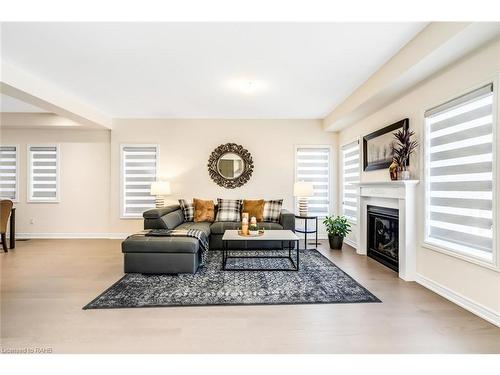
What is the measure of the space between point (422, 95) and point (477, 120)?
2.92 ft

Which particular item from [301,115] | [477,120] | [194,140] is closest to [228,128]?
[194,140]

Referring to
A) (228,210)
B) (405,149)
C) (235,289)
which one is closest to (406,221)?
(405,149)

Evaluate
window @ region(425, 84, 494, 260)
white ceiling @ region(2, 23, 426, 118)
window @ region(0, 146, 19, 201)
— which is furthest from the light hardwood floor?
window @ region(0, 146, 19, 201)

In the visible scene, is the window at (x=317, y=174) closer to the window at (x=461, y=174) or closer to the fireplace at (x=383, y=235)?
the fireplace at (x=383, y=235)

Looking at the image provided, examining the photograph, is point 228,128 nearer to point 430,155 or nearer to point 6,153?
point 430,155

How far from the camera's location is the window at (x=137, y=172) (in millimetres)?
5957

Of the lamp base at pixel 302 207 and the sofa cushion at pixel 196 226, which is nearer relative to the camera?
the sofa cushion at pixel 196 226

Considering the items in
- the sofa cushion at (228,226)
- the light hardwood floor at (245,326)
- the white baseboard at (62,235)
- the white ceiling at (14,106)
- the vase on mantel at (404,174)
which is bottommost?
the light hardwood floor at (245,326)

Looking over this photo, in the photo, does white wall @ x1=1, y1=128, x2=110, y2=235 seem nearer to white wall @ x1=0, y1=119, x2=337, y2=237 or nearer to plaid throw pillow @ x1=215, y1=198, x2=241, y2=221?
white wall @ x1=0, y1=119, x2=337, y2=237

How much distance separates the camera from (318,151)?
20.0 feet

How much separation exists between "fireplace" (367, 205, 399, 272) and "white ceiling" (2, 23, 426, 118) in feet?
6.31

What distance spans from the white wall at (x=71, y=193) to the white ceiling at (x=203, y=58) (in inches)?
64.6

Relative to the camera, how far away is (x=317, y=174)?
241 inches

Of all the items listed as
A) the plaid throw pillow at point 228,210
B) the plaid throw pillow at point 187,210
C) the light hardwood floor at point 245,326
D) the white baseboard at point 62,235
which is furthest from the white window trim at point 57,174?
the plaid throw pillow at point 228,210
